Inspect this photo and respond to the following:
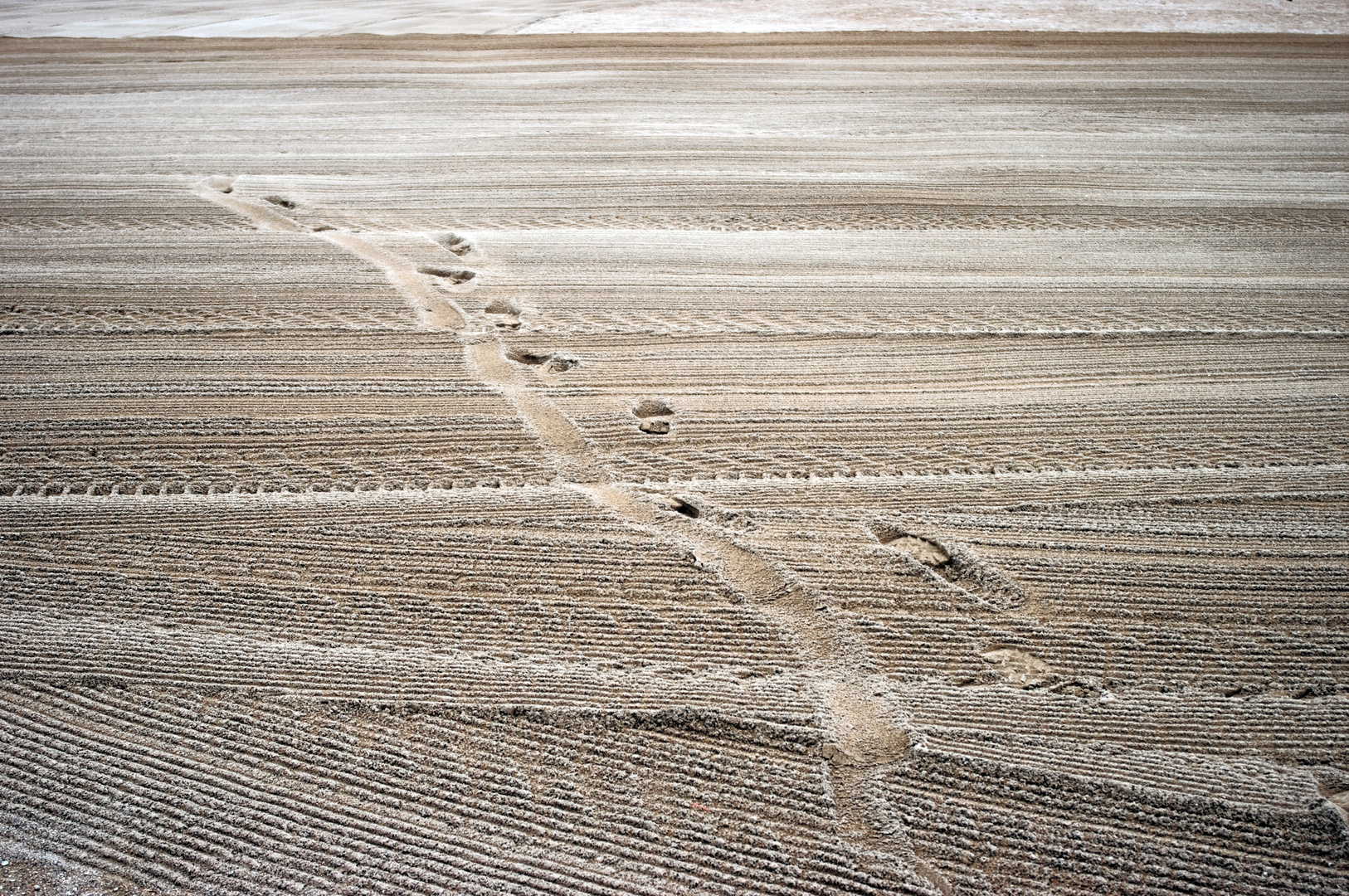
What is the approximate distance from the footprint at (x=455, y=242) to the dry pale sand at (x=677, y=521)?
31 millimetres

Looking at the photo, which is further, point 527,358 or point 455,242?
point 455,242

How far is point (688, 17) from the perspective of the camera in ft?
37.9

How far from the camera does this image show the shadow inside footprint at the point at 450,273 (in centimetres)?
525

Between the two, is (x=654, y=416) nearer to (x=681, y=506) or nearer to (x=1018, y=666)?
(x=681, y=506)

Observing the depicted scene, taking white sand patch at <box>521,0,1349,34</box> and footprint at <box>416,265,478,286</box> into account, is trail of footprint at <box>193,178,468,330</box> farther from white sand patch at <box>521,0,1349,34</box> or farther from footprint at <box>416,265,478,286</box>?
white sand patch at <box>521,0,1349,34</box>

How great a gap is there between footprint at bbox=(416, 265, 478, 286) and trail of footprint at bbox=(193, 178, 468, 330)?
0.05 metres

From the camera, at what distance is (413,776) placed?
8.30 ft

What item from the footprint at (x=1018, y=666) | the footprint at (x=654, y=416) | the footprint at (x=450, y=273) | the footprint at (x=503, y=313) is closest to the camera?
the footprint at (x=1018, y=666)

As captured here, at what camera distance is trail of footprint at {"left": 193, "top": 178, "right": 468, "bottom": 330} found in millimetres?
4887

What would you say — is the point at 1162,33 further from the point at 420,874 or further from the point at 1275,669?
the point at 420,874

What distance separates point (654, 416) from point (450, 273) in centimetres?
191

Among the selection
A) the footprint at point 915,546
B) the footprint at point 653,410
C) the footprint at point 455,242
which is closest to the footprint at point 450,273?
the footprint at point 455,242

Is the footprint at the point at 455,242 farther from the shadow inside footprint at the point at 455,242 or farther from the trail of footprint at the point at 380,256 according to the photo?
the trail of footprint at the point at 380,256

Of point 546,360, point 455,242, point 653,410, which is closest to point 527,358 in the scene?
point 546,360
